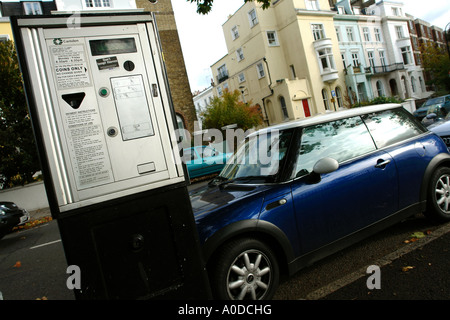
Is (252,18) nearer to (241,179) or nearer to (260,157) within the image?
(260,157)

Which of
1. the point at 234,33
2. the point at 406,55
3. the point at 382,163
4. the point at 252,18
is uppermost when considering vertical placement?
the point at 234,33

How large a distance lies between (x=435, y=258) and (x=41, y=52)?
3.80 m

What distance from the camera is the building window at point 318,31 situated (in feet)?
105

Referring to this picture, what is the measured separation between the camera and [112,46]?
2098mm

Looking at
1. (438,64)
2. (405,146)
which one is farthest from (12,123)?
(438,64)

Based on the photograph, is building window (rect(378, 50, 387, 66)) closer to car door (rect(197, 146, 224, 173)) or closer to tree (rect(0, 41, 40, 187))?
car door (rect(197, 146, 224, 173))

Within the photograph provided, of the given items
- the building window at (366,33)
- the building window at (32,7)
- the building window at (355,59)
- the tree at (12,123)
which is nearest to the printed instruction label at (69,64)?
the tree at (12,123)

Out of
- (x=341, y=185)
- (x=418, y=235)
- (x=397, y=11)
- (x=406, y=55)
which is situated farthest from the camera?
(x=397, y=11)

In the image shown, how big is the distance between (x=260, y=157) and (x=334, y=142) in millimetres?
815

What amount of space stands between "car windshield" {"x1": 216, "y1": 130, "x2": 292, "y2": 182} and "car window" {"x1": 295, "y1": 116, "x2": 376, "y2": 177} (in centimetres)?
20

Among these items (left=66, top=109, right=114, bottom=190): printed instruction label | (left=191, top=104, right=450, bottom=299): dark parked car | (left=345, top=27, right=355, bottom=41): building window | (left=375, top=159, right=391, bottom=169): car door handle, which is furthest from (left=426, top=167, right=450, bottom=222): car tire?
(left=345, top=27, right=355, bottom=41): building window

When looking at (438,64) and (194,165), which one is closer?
(194,165)

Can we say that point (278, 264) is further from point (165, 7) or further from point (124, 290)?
point (165, 7)

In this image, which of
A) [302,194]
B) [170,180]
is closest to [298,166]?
[302,194]
